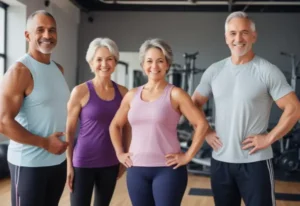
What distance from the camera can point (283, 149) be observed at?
20.0 ft

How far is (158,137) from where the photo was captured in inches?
72.1

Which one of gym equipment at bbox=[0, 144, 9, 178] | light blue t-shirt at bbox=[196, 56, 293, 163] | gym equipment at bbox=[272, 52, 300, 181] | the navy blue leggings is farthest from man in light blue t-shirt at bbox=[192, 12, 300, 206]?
gym equipment at bbox=[272, 52, 300, 181]

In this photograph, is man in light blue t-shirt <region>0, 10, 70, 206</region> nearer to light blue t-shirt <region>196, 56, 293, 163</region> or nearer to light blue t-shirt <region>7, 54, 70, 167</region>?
light blue t-shirt <region>7, 54, 70, 167</region>

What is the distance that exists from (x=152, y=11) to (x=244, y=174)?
240 inches

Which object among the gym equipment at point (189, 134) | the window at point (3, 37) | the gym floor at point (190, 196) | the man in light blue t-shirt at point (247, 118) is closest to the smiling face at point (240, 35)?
the man in light blue t-shirt at point (247, 118)

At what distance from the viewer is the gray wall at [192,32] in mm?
7496

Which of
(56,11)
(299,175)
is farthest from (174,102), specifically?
(56,11)

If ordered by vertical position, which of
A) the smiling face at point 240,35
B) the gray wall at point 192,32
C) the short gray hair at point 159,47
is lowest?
the short gray hair at point 159,47

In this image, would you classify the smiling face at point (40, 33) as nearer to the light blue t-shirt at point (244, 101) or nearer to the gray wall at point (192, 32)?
the light blue t-shirt at point (244, 101)

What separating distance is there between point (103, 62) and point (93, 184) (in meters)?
0.65

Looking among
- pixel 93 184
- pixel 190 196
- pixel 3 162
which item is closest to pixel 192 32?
pixel 190 196

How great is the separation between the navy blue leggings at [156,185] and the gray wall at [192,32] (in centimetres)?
583

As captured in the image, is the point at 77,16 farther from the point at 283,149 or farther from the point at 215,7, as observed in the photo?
the point at 283,149

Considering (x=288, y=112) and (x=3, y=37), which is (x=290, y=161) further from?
(x=3, y=37)
